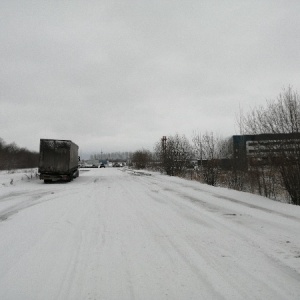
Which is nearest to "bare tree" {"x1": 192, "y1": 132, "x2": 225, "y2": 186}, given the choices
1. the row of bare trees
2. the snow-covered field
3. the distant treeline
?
the row of bare trees

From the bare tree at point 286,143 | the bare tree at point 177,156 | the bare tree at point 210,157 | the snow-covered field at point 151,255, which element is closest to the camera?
the snow-covered field at point 151,255

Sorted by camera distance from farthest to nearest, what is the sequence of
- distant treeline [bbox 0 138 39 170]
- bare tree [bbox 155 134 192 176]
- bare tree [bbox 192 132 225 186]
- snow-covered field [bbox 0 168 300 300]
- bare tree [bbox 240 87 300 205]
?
distant treeline [bbox 0 138 39 170] → bare tree [bbox 155 134 192 176] → bare tree [bbox 192 132 225 186] → bare tree [bbox 240 87 300 205] → snow-covered field [bbox 0 168 300 300]

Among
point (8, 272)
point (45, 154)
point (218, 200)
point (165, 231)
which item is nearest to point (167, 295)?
point (8, 272)

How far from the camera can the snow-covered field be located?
3332 mm

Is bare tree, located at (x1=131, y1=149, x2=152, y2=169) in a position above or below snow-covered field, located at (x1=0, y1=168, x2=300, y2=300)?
above

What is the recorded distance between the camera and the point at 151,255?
450 centimetres

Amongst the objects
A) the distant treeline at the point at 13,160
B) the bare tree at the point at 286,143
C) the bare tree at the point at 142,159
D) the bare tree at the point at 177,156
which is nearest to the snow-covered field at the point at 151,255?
the bare tree at the point at 286,143

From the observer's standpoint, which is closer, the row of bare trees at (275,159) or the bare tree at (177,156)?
the row of bare trees at (275,159)

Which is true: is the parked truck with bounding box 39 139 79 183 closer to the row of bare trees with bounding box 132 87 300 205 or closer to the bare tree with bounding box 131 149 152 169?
the row of bare trees with bounding box 132 87 300 205

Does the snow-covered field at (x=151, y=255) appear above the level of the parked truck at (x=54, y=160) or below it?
below

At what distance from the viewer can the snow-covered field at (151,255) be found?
3332 mm

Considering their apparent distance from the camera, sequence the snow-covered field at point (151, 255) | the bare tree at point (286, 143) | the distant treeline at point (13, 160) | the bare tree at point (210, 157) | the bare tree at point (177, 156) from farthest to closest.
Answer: the distant treeline at point (13, 160) → the bare tree at point (177, 156) → the bare tree at point (210, 157) → the bare tree at point (286, 143) → the snow-covered field at point (151, 255)

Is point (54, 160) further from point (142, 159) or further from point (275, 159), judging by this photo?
point (142, 159)

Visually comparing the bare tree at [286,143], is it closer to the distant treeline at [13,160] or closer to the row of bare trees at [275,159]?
the row of bare trees at [275,159]
